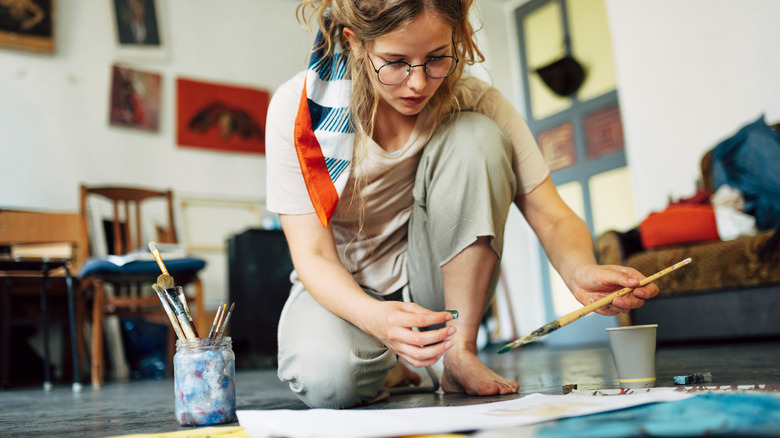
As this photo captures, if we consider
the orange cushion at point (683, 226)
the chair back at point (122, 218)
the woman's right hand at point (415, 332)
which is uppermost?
the chair back at point (122, 218)

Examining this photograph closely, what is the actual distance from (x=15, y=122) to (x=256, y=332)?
6.04 ft

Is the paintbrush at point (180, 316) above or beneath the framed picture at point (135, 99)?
beneath

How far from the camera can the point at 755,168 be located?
2.56m

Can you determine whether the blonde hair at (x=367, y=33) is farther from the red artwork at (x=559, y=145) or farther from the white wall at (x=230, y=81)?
the red artwork at (x=559, y=145)

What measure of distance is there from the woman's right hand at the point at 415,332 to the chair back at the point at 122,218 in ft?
8.65

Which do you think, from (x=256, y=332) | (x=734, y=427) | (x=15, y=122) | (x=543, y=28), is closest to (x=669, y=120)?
(x=543, y=28)

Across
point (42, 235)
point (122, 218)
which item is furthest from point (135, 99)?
point (42, 235)

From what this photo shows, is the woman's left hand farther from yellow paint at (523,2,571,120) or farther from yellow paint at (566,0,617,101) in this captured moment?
yellow paint at (523,2,571,120)

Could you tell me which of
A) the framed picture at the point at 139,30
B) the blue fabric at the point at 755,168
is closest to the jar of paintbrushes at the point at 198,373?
the blue fabric at the point at 755,168

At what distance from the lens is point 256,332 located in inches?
133

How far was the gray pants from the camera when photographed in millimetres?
1020

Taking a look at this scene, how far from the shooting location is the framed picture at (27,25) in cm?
358

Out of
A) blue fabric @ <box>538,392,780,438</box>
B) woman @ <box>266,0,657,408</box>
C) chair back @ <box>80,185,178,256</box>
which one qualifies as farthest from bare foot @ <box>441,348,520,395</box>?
chair back @ <box>80,185,178,256</box>

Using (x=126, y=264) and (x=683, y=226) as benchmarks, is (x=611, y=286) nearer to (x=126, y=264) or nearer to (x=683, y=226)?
(x=683, y=226)
